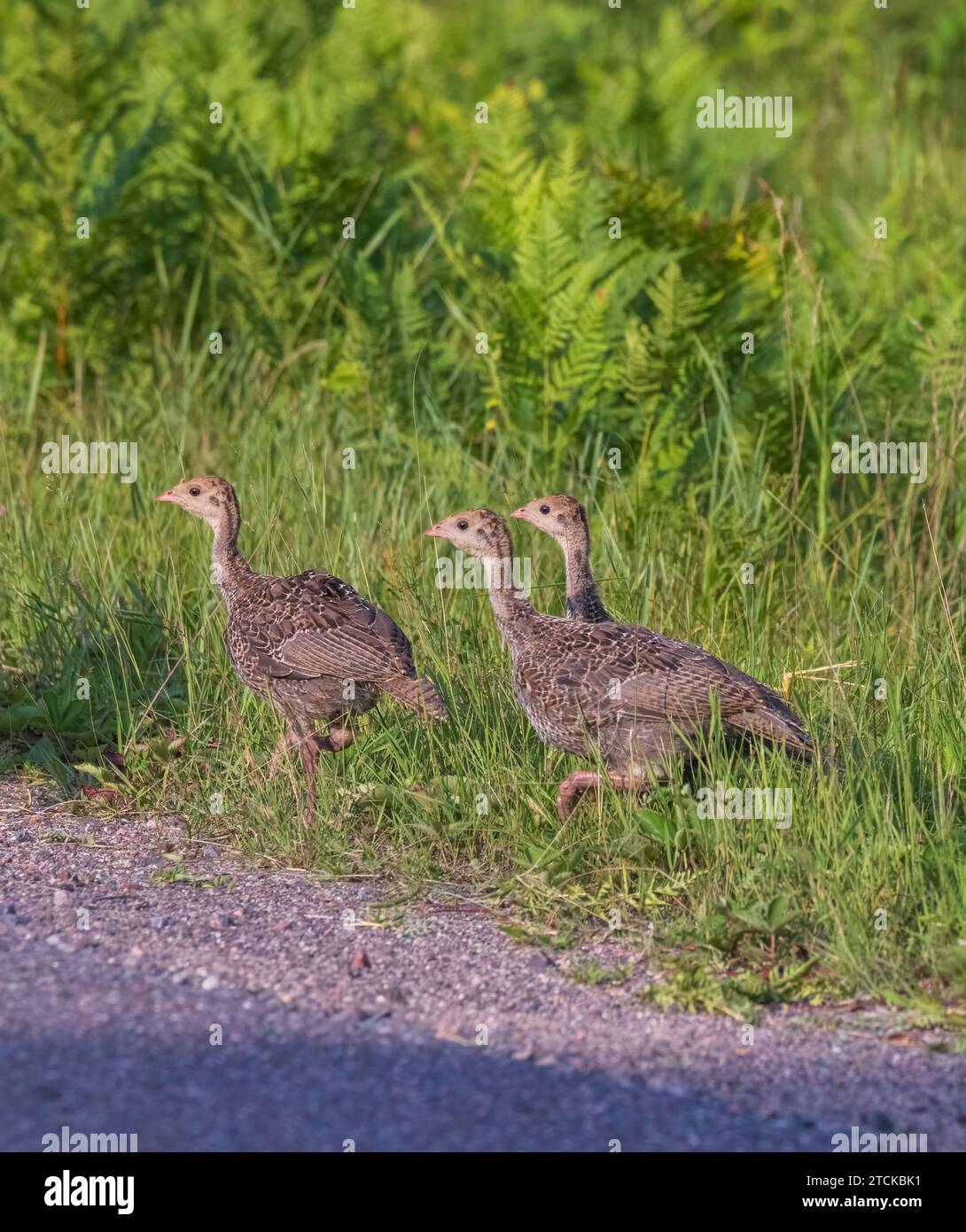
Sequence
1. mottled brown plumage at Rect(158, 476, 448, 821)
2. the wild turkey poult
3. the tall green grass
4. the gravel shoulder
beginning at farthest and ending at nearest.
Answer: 1. the wild turkey poult
2. mottled brown plumage at Rect(158, 476, 448, 821)
3. the tall green grass
4. the gravel shoulder

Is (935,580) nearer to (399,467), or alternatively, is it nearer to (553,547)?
(553,547)

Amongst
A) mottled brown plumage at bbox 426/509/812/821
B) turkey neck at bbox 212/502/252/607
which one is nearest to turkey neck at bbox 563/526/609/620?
mottled brown plumage at bbox 426/509/812/821

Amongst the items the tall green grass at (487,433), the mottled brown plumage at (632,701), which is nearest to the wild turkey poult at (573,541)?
the tall green grass at (487,433)

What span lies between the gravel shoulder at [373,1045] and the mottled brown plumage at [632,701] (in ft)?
3.11

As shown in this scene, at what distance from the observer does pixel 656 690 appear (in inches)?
255

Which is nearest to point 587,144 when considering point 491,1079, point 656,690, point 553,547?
point 553,547

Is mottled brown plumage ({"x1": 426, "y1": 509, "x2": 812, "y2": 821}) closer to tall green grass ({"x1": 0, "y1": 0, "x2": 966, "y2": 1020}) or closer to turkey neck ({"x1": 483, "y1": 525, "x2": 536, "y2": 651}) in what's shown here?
tall green grass ({"x1": 0, "y1": 0, "x2": 966, "y2": 1020})

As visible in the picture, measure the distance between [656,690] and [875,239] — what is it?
5380 mm

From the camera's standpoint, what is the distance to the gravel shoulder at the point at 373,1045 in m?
4.25

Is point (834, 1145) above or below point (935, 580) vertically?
below

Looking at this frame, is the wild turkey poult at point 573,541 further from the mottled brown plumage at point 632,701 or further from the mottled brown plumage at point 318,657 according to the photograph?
the mottled brown plumage at point 318,657

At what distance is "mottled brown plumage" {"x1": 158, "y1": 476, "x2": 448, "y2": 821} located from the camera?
22.3 ft

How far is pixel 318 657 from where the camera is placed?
22.7 feet

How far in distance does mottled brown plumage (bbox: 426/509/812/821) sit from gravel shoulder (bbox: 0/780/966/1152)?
0.95m
